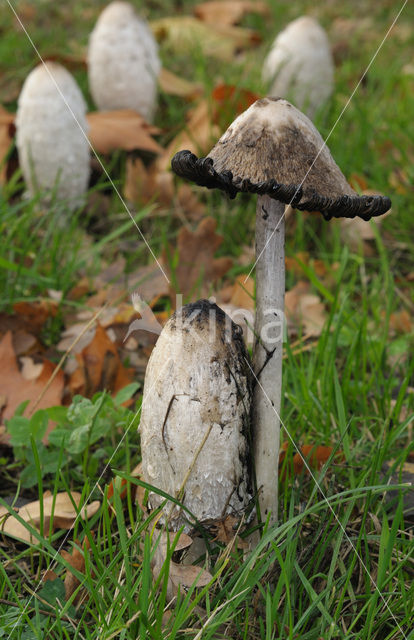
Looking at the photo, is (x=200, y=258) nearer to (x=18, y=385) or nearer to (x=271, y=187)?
(x=18, y=385)

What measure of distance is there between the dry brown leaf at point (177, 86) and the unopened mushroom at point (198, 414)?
3.07 m

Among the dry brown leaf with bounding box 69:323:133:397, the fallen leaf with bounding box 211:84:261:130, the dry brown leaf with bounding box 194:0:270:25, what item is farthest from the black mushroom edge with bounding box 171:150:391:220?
the dry brown leaf with bounding box 194:0:270:25

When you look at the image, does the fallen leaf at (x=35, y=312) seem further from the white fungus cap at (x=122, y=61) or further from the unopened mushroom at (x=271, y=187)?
the white fungus cap at (x=122, y=61)

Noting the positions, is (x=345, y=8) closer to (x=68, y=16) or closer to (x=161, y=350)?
(x=68, y=16)

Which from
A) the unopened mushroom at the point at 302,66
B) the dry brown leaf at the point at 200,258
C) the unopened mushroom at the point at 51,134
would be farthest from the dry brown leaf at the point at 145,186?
the unopened mushroom at the point at 302,66

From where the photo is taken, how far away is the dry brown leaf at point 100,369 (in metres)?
2.41

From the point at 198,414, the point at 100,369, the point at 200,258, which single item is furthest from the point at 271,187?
the point at 200,258

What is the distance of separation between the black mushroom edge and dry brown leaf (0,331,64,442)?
108 cm

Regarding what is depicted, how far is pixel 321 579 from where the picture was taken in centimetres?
172

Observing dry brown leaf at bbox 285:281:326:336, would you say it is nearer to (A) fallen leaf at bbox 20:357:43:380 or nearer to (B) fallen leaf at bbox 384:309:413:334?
(B) fallen leaf at bbox 384:309:413:334

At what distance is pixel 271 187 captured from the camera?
4.49ft

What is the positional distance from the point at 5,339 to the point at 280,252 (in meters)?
1.18

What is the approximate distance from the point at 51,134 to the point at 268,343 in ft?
7.41

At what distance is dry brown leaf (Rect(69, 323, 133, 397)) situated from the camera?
2.41 m
